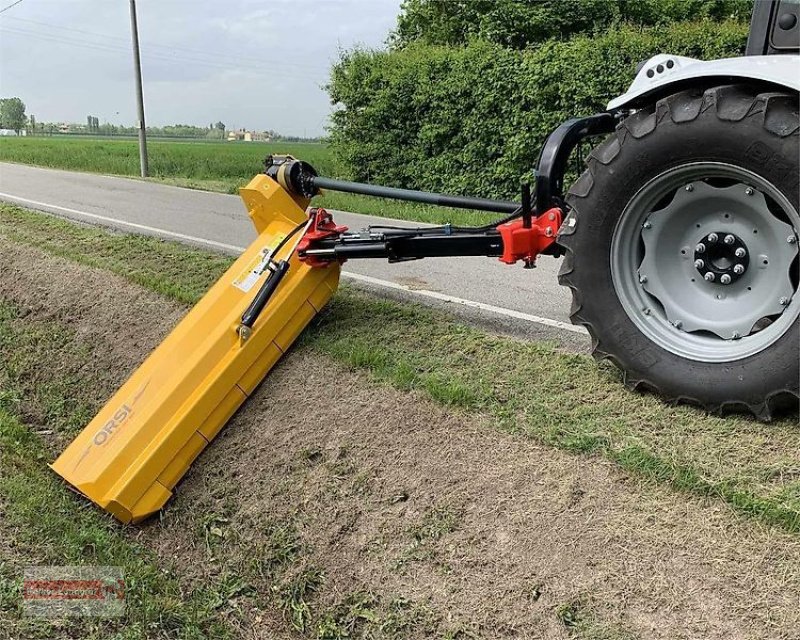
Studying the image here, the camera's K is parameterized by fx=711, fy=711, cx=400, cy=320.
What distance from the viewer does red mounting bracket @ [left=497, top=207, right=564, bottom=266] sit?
3.30 metres

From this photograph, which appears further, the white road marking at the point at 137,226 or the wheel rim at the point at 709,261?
the white road marking at the point at 137,226

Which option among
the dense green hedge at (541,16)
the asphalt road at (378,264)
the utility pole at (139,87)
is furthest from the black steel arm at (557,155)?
the utility pole at (139,87)

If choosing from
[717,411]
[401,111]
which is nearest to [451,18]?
[401,111]

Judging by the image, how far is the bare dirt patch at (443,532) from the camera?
2209 millimetres

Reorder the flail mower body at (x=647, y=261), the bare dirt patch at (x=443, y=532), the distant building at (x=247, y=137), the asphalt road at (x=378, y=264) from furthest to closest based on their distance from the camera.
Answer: the distant building at (x=247, y=137)
the asphalt road at (x=378, y=264)
the flail mower body at (x=647, y=261)
the bare dirt patch at (x=443, y=532)

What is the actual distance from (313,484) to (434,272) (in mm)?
2884

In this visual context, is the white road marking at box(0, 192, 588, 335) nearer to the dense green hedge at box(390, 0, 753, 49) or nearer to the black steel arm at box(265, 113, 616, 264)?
the black steel arm at box(265, 113, 616, 264)

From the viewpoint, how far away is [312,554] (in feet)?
9.51

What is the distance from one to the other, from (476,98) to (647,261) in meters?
9.53

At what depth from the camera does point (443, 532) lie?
2.70m

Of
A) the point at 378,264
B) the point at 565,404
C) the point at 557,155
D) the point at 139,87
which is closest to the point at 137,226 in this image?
the point at 378,264

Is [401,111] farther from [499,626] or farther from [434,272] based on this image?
[499,626]

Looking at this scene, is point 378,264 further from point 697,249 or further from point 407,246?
point 697,249

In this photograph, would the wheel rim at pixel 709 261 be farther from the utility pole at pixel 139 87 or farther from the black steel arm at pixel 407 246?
the utility pole at pixel 139 87
